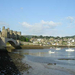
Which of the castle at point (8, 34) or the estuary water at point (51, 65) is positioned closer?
the estuary water at point (51, 65)

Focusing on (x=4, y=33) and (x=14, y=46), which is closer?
(x=14, y=46)

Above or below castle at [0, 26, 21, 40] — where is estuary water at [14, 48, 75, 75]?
below

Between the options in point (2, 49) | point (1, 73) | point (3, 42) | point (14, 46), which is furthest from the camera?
point (14, 46)

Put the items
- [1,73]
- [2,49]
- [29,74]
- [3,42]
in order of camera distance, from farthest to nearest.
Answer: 1. [3,42]
2. [2,49]
3. [29,74]
4. [1,73]

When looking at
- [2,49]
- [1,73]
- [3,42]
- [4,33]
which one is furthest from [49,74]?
[4,33]

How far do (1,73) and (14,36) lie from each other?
96339mm

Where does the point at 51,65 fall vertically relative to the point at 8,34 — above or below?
below

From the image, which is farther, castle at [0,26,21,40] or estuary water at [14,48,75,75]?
castle at [0,26,21,40]

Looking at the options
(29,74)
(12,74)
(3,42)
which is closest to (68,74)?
(29,74)

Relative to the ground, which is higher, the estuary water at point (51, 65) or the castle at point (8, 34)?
the castle at point (8, 34)

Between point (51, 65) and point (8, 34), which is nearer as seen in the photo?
point (51, 65)

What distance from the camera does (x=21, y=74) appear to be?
12.1 metres

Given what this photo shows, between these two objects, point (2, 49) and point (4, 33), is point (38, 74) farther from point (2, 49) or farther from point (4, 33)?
point (4, 33)

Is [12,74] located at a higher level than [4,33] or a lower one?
lower
